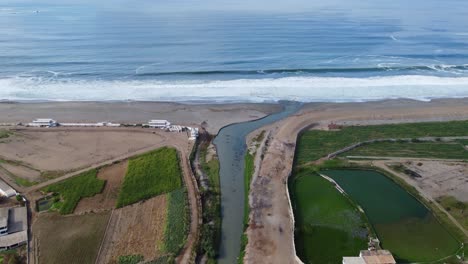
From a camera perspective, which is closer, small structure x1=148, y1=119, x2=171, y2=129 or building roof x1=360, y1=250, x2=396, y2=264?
building roof x1=360, y1=250, x2=396, y2=264


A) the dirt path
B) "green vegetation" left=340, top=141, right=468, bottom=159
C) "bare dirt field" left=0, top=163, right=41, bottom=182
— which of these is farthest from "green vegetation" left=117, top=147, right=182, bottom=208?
"green vegetation" left=340, top=141, right=468, bottom=159

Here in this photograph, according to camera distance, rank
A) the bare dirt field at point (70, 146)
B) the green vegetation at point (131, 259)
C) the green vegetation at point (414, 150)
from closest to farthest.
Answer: the green vegetation at point (131, 259) < the bare dirt field at point (70, 146) < the green vegetation at point (414, 150)

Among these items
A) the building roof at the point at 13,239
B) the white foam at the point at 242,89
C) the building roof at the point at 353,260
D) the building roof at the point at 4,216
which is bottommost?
the building roof at the point at 13,239

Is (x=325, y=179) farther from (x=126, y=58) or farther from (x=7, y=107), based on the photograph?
(x=126, y=58)

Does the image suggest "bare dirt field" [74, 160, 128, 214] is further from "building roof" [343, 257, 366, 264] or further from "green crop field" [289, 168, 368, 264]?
"building roof" [343, 257, 366, 264]

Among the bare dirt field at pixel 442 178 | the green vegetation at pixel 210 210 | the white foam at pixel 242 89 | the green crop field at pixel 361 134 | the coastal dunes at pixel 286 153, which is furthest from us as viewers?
the white foam at pixel 242 89

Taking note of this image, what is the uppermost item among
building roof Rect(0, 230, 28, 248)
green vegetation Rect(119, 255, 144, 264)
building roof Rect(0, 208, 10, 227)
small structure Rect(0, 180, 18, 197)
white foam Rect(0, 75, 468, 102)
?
white foam Rect(0, 75, 468, 102)

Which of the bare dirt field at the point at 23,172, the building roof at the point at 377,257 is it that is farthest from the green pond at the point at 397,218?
the bare dirt field at the point at 23,172

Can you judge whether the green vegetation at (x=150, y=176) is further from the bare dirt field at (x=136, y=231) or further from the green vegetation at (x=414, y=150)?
the green vegetation at (x=414, y=150)
